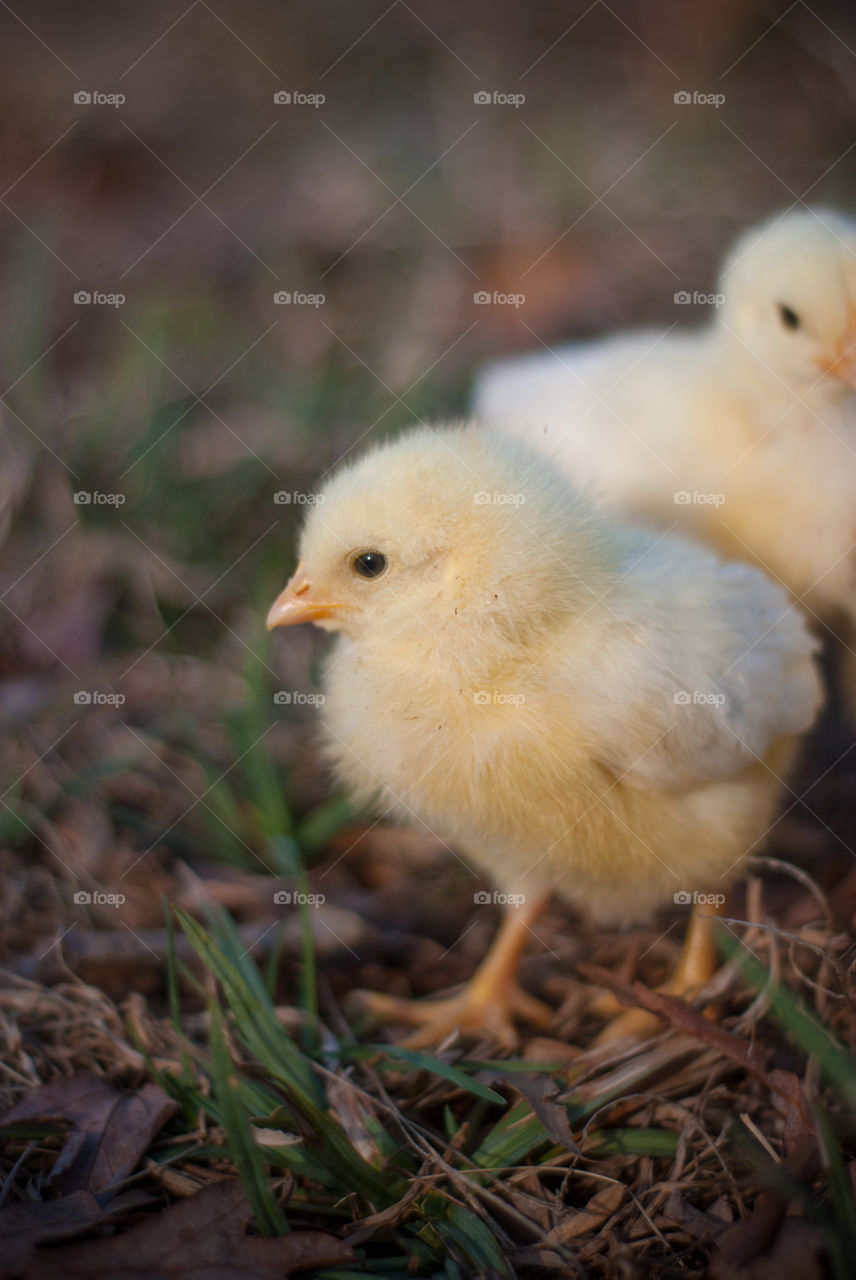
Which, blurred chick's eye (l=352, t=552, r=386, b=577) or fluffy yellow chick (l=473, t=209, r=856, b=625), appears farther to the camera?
fluffy yellow chick (l=473, t=209, r=856, b=625)

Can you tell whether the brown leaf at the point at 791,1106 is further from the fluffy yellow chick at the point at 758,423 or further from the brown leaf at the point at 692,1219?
the fluffy yellow chick at the point at 758,423

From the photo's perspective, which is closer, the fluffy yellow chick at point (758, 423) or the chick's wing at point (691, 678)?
the chick's wing at point (691, 678)

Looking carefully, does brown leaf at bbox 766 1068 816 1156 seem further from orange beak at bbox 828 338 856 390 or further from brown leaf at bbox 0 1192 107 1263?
orange beak at bbox 828 338 856 390

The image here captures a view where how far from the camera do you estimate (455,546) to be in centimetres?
127

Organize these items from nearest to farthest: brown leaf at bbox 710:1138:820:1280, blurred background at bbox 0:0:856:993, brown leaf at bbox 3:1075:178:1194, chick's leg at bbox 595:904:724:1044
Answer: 1. brown leaf at bbox 710:1138:820:1280
2. brown leaf at bbox 3:1075:178:1194
3. chick's leg at bbox 595:904:724:1044
4. blurred background at bbox 0:0:856:993

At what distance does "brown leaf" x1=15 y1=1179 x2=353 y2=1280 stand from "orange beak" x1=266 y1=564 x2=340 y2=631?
768 millimetres

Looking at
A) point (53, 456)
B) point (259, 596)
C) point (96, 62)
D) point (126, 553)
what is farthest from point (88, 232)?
point (259, 596)

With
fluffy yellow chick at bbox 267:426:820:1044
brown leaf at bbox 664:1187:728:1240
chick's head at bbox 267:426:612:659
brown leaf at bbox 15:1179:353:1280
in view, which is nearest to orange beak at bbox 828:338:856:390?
fluffy yellow chick at bbox 267:426:820:1044

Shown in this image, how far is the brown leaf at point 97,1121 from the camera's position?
48.8 inches

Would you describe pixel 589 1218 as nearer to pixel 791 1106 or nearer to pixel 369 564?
pixel 791 1106

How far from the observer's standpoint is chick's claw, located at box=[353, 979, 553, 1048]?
1601 millimetres

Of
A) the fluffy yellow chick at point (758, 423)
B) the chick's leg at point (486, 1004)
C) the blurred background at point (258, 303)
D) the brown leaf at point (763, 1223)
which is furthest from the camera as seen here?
the blurred background at point (258, 303)

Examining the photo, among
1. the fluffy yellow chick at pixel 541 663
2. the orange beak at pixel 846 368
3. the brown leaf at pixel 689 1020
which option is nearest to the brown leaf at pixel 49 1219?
the fluffy yellow chick at pixel 541 663

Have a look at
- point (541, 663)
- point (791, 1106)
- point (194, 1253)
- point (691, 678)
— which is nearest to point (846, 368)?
point (691, 678)
